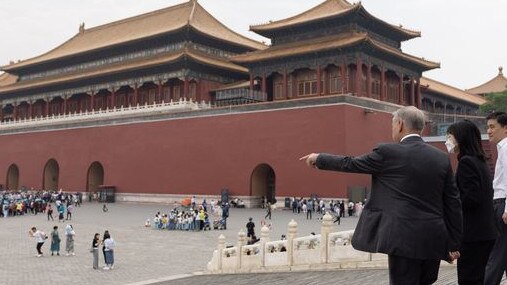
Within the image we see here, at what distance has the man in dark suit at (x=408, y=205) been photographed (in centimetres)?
330

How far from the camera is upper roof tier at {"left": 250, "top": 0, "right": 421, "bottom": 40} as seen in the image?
1188 inches

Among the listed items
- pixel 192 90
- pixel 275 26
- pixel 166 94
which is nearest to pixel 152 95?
pixel 166 94

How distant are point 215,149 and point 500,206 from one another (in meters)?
26.7

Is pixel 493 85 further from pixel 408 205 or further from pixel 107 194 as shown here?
pixel 408 205

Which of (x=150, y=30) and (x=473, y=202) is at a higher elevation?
(x=150, y=30)

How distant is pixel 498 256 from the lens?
4.52 m

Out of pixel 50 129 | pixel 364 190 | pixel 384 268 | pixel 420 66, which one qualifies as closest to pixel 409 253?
pixel 384 268

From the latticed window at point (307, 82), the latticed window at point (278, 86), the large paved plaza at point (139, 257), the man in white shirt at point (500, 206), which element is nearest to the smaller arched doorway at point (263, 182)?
the large paved plaza at point (139, 257)

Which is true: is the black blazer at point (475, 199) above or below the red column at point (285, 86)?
below

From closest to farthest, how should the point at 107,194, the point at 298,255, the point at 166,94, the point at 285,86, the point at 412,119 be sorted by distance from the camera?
the point at 412,119 < the point at 298,255 < the point at 285,86 < the point at 107,194 < the point at 166,94

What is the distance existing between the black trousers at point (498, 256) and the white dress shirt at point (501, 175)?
68 millimetres

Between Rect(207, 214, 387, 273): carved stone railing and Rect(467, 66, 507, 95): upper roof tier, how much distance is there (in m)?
46.9

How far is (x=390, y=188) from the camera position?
11.1 feet

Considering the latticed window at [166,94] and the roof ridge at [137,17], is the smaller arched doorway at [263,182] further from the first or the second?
the roof ridge at [137,17]
